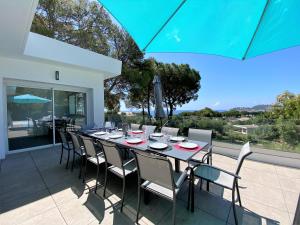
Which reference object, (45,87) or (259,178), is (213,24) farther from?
(45,87)

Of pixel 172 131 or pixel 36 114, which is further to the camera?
pixel 36 114

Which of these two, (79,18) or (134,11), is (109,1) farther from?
(79,18)

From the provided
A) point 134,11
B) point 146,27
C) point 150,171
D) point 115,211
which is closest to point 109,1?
point 134,11

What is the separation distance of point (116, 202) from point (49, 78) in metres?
4.81

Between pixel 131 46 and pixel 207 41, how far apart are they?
8.06 m

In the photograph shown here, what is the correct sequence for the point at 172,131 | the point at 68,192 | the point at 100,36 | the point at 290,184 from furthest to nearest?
the point at 100,36
the point at 172,131
the point at 290,184
the point at 68,192

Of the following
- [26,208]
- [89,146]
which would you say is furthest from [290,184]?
[26,208]

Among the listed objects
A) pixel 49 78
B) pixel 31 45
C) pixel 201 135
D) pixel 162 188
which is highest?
pixel 31 45

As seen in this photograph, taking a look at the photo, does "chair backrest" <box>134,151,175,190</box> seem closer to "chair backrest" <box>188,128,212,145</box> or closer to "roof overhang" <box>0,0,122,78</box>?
"chair backrest" <box>188,128,212,145</box>

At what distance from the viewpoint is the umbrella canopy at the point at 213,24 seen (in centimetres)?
170

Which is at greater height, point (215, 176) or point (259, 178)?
point (215, 176)

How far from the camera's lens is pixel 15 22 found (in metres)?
2.67

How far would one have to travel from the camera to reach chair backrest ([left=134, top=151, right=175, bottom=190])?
167 cm

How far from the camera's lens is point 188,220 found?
1.98 m
